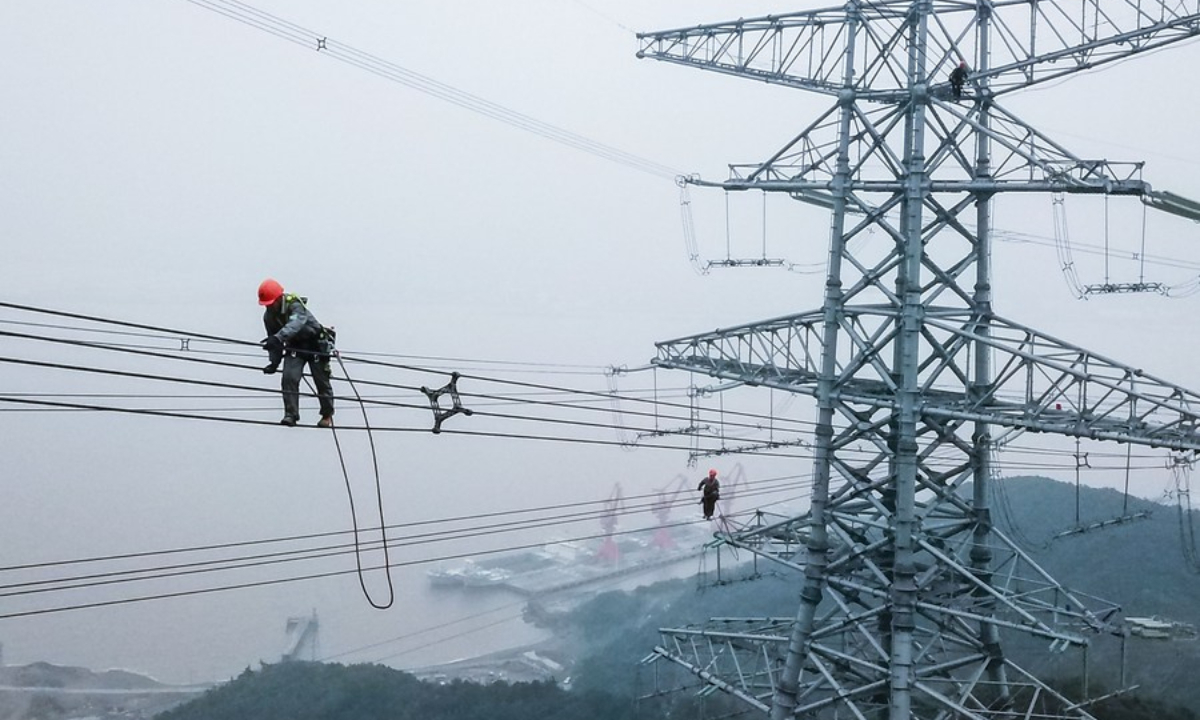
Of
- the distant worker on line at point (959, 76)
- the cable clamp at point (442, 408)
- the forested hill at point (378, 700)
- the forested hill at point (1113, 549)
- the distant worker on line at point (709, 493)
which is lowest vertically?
the forested hill at point (378, 700)

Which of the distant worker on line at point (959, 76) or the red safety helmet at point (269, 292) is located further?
the distant worker on line at point (959, 76)

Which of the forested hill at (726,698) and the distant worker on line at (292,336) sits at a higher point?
the distant worker on line at (292,336)

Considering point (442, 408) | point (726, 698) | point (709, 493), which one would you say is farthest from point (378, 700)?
point (442, 408)

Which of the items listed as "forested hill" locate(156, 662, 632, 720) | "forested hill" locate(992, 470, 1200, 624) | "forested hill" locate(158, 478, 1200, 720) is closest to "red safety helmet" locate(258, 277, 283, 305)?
"forested hill" locate(158, 478, 1200, 720)

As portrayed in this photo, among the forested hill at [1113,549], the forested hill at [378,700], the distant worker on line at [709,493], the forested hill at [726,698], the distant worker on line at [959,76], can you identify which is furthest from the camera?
the forested hill at [1113,549]

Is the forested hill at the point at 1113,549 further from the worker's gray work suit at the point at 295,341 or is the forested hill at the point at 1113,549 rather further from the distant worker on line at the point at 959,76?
the worker's gray work suit at the point at 295,341

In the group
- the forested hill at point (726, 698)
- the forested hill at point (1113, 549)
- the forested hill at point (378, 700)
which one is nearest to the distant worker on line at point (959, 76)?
the forested hill at point (726, 698)

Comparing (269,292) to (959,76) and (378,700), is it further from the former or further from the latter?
(378,700)
